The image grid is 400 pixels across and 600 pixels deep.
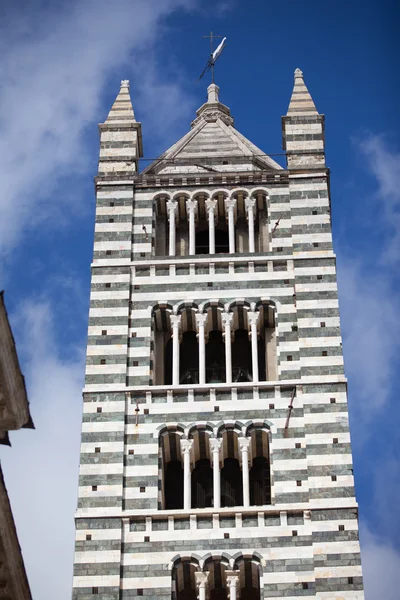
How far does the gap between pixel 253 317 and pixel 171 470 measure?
337 cm

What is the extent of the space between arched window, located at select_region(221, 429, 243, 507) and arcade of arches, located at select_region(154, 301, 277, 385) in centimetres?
151

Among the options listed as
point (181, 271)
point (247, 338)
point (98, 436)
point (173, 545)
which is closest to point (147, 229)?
point (181, 271)

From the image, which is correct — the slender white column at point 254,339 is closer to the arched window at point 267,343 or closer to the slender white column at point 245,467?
the arched window at point 267,343

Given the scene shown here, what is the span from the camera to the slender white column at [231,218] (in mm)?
29167

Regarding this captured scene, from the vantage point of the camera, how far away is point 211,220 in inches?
1173

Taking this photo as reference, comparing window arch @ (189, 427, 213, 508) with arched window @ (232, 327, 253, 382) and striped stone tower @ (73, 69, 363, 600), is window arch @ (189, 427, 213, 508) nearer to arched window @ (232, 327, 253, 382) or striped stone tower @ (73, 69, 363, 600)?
striped stone tower @ (73, 69, 363, 600)

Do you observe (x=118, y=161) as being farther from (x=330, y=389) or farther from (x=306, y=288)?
(x=330, y=389)

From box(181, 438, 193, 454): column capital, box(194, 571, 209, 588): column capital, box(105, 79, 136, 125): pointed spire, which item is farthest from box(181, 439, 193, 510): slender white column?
box(105, 79, 136, 125): pointed spire

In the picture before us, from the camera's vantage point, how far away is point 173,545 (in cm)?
2458

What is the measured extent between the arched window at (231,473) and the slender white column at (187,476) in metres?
0.69

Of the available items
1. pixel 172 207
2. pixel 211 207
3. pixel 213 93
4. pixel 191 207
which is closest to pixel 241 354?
pixel 211 207

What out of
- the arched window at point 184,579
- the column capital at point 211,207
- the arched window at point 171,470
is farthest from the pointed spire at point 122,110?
the arched window at point 184,579

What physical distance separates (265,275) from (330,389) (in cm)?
308

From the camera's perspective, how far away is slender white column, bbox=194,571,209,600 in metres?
24.0
